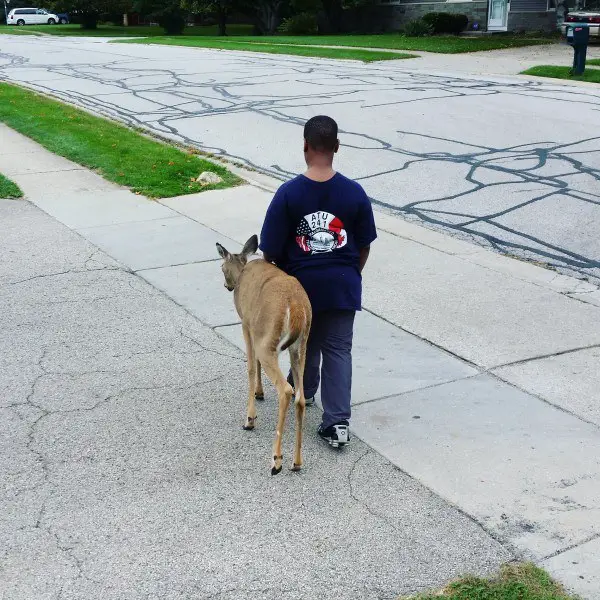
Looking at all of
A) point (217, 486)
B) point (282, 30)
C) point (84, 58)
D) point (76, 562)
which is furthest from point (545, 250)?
→ point (282, 30)

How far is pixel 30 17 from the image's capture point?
6894 cm

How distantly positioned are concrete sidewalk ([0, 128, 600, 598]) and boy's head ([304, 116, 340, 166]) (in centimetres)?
151

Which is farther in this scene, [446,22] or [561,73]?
[446,22]

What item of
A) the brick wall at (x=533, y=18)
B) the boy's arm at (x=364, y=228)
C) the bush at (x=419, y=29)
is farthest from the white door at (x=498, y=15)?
the boy's arm at (x=364, y=228)

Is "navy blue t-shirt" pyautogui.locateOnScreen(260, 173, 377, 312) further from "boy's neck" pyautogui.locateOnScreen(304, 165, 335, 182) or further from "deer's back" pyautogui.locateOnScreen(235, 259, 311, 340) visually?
"deer's back" pyautogui.locateOnScreen(235, 259, 311, 340)

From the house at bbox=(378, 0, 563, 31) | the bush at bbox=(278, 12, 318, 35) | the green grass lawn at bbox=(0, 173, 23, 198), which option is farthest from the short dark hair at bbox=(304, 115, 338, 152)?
the bush at bbox=(278, 12, 318, 35)

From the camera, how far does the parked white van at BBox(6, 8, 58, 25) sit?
68375 millimetres

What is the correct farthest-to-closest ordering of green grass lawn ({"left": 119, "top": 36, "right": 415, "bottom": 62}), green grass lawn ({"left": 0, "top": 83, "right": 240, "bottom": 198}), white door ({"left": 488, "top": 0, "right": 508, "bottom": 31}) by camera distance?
white door ({"left": 488, "top": 0, "right": 508, "bottom": 31}) < green grass lawn ({"left": 119, "top": 36, "right": 415, "bottom": 62}) < green grass lawn ({"left": 0, "top": 83, "right": 240, "bottom": 198})

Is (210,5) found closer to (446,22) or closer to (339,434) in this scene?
(446,22)

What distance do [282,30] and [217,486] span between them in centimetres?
4226

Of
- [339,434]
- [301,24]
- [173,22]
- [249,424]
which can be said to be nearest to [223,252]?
[249,424]

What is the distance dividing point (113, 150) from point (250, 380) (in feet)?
27.7

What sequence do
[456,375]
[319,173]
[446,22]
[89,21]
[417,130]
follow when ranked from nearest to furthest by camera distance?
[319,173] < [456,375] < [417,130] < [446,22] < [89,21]

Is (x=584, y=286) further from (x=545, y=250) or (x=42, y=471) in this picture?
(x=42, y=471)
